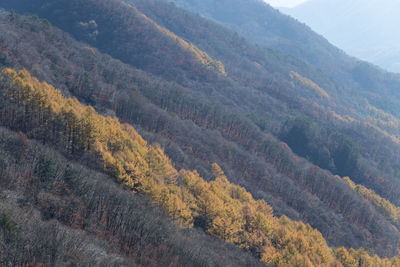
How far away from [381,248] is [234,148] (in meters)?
57.3

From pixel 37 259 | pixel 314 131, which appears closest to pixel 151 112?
pixel 37 259

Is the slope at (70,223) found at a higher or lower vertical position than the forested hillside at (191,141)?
higher

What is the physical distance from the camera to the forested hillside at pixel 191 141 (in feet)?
196

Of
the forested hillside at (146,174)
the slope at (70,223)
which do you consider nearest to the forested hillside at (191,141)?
the forested hillside at (146,174)

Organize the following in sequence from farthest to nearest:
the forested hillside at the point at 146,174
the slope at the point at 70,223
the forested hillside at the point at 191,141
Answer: the forested hillside at the point at 191,141 → the forested hillside at the point at 146,174 → the slope at the point at 70,223

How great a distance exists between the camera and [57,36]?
11944cm

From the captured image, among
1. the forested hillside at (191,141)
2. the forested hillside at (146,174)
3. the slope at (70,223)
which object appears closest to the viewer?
the slope at (70,223)

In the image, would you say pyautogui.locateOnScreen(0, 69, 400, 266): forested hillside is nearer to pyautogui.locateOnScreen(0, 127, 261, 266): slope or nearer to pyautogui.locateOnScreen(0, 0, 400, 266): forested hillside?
pyautogui.locateOnScreen(0, 0, 400, 266): forested hillside

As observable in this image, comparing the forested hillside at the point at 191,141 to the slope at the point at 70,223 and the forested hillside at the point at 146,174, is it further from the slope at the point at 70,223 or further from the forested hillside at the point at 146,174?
the slope at the point at 70,223

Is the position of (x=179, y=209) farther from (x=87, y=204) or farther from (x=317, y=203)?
(x=317, y=203)

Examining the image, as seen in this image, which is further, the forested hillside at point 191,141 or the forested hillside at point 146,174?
the forested hillside at point 191,141

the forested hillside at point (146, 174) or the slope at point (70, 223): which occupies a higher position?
the slope at point (70, 223)

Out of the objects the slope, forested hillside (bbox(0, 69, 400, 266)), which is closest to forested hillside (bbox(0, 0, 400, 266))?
forested hillside (bbox(0, 69, 400, 266))

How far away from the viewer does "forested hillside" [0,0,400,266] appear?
59.8 meters
